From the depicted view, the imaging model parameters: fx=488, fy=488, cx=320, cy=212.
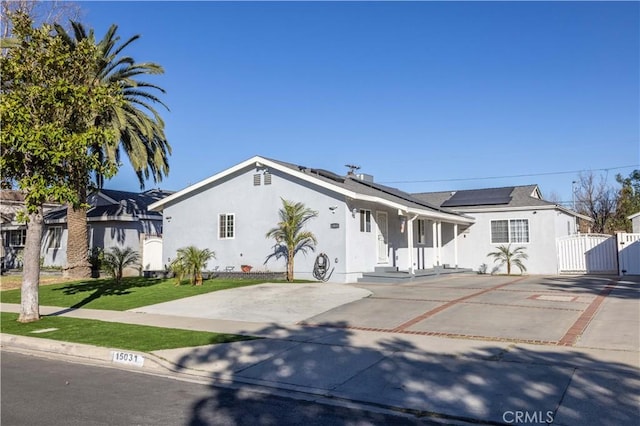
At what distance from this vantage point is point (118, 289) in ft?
57.4

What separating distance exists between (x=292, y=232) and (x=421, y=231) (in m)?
7.70

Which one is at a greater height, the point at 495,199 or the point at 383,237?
the point at 495,199

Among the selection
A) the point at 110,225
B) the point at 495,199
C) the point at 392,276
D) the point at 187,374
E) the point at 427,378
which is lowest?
the point at 187,374

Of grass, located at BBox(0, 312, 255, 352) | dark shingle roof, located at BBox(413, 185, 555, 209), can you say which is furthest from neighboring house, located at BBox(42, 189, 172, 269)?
dark shingle roof, located at BBox(413, 185, 555, 209)

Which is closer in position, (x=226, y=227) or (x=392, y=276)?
(x=392, y=276)

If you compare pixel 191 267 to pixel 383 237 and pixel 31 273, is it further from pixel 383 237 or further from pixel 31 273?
pixel 383 237

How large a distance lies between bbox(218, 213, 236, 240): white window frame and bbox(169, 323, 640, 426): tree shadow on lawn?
12.4m

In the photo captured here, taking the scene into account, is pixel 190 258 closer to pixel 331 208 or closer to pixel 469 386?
pixel 331 208

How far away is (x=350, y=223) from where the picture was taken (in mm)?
18328

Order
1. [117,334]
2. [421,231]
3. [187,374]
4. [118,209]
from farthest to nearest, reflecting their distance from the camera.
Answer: [118,209] → [421,231] → [117,334] → [187,374]

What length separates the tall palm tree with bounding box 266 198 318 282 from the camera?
18.7 metres

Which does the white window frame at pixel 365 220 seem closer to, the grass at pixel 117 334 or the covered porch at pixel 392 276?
the covered porch at pixel 392 276

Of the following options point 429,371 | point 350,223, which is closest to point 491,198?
point 350,223

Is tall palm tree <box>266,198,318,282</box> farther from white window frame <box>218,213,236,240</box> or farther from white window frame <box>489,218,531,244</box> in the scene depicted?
white window frame <box>489,218,531,244</box>
